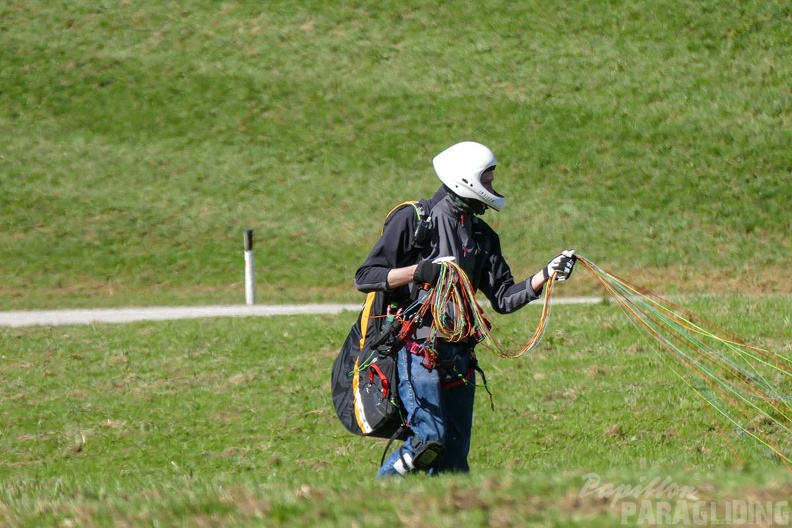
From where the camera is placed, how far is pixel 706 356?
10.1 metres

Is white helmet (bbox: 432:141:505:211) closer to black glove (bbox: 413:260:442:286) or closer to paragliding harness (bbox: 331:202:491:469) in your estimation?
paragliding harness (bbox: 331:202:491:469)

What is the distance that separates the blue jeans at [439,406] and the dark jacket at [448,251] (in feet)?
1.46

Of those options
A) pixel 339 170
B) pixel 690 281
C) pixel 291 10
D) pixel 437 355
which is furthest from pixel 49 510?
pixel 291 10

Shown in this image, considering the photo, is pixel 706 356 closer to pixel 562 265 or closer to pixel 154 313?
pixel 562 265

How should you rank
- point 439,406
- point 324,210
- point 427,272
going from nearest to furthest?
point 427,272 → point 439,406 → point 324,210

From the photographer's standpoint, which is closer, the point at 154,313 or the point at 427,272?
the point at 427,272

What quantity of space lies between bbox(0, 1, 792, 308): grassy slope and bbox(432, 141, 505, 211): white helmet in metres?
12.2

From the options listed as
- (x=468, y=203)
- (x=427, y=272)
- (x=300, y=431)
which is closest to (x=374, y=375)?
(x=427, y=272)

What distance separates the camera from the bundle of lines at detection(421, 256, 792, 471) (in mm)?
6199

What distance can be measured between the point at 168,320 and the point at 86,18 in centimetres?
1597

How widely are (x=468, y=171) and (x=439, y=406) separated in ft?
4.50

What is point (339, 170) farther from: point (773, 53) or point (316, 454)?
point (316, 454)

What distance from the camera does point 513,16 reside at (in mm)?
26797

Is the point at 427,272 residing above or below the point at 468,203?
below
